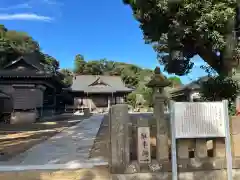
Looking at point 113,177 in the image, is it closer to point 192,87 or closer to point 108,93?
point 192,87

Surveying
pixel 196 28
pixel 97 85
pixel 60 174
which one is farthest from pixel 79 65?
pixel 60 174

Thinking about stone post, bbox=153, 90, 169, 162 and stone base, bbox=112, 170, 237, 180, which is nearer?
stone base, bbox=112, 170, 237, 180

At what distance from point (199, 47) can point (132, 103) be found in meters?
32.8

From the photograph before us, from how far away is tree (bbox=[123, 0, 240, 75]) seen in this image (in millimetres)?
10656

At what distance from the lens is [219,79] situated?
10.1 metres

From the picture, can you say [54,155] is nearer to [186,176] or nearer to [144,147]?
[144,147]

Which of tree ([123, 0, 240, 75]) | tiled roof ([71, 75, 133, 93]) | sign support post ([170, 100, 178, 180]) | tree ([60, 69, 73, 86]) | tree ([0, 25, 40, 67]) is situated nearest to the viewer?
sign support post ([170, 100, 178, 180])

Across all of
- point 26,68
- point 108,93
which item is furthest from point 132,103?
point 26,68

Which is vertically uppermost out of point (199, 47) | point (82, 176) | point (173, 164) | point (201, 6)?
point (201, 6)

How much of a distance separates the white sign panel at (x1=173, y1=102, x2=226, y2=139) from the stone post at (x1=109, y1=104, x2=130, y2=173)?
94 cm

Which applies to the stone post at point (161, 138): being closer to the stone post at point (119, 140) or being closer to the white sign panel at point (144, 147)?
the white sign panel at point (144, 147)

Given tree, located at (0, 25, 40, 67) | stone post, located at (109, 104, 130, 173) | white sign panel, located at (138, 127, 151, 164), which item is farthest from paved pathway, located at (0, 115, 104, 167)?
tree, located at (0, 25, 40, 67)

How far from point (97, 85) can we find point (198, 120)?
40.5 m

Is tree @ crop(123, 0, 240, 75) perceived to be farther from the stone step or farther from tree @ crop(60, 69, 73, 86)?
tree @ crop(60, 69, 73, 86)
